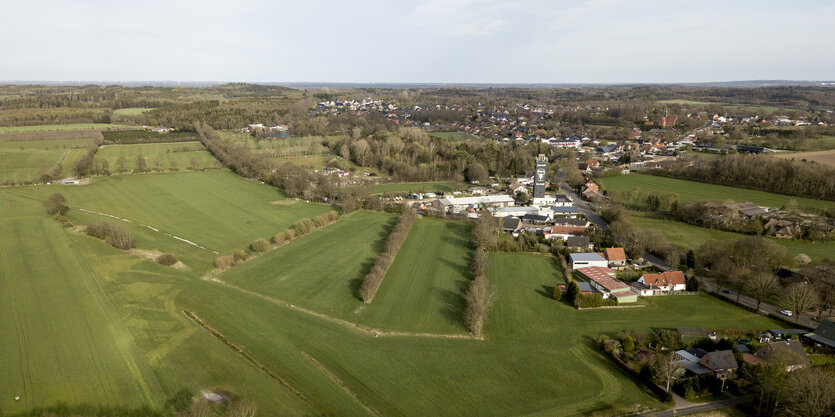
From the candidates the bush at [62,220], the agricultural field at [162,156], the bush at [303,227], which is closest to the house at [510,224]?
the bush at [303,227]

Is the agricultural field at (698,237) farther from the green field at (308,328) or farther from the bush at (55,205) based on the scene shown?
the bush at (55,205)

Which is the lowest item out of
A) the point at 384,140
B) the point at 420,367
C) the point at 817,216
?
the point at 420,367

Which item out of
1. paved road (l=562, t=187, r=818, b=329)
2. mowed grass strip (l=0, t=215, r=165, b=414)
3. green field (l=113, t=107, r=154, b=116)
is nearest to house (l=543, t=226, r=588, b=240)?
Answer: paved road (l=562, t=187, r=818, b=329)

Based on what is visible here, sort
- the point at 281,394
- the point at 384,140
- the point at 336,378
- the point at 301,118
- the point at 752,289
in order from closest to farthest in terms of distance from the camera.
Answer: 1. the point at 281,394
2. the point at 336,378
3. the point at 752,289
4. the point at 384,140
5. the point at 301,118

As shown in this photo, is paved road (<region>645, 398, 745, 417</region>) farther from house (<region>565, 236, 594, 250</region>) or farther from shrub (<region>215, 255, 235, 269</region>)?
shrub (<region>215, 255, 235, 269</region>)

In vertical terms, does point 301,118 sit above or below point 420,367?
above

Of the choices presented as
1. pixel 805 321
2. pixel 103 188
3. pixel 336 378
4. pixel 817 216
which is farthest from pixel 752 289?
pixel 103 188

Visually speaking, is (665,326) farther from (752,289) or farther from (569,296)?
(752,289)
